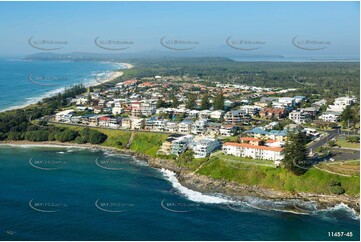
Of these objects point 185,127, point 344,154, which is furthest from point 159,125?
point 344,154

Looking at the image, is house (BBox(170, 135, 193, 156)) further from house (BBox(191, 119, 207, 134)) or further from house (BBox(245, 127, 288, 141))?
house (BBox(245, 127, 288, 141))

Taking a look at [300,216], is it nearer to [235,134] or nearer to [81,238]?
[81,238]

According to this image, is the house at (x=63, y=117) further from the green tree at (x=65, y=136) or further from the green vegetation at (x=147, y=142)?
the green vegetation at (x=147, y=142)

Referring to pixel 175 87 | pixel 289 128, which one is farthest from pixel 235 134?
pixel 175 87

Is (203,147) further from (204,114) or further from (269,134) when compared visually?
(204,114)

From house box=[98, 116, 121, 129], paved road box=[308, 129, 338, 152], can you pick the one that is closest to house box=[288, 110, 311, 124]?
paved road box=[308, 129, 338, 152]

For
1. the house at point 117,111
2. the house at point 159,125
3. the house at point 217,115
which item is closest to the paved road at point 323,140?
the house at point 217,115
